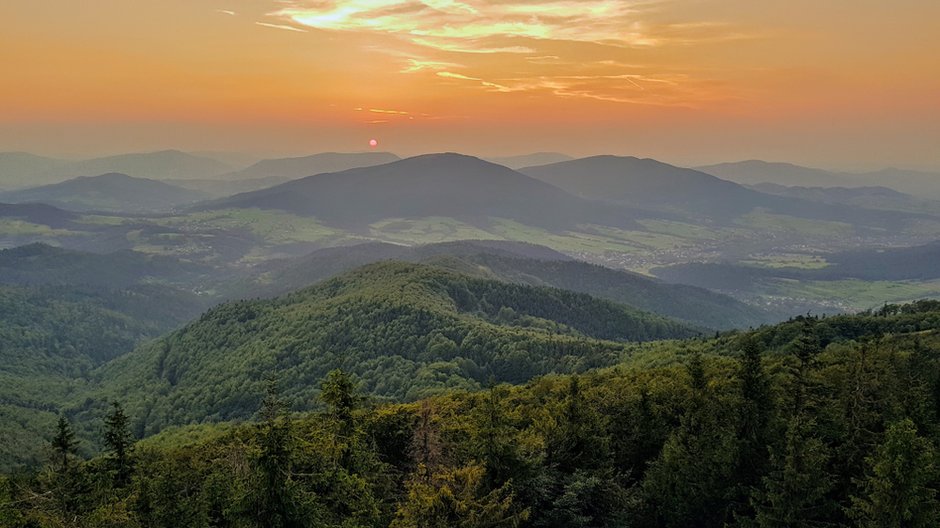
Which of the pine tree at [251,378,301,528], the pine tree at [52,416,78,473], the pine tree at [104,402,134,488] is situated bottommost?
the pine tree at [104,402,134,488]

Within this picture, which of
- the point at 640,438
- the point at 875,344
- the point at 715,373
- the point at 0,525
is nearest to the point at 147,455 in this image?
the point at 0,525

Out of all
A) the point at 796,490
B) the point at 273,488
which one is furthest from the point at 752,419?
the point at 273,488

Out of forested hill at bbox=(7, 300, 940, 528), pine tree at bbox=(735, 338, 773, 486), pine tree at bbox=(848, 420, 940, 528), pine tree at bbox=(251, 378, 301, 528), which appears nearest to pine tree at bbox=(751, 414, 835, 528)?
forested hill at bbox=(7, 300, 940, 528)

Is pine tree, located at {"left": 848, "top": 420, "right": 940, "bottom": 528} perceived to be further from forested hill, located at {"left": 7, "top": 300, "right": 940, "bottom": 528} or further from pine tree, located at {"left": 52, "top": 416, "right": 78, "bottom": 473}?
pine tree, located at {"left": 52, "top": 416, "right": 78, "bottom": 473}

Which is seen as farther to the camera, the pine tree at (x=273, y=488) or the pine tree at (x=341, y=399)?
the pine tree at (x=341, y=399)

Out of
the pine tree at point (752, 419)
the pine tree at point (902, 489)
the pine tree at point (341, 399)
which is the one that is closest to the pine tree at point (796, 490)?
the pine tree at point (902, 489)

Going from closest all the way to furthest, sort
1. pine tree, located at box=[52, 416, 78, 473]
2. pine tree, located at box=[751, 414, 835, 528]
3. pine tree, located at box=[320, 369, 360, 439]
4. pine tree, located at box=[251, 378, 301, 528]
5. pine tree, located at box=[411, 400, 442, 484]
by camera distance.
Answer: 1. pine tree, located at box=[251, 378, 301, 528]
2. pine tree, located at box=[751, 414, 835, 528]
3. pine tree, located at box=[52, 416, 78, 473]
4. pine tree, located at box=[320, 369, 360, 439]
5. pine tree, located at box=[411, 400, 442, 484]

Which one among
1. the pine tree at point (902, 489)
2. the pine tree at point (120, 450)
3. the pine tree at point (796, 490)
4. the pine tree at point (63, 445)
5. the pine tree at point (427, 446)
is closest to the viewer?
the pine tree at point (902, 489)

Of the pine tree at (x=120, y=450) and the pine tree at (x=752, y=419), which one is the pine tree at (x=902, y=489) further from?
the pine tree at (x=120, y=450)
